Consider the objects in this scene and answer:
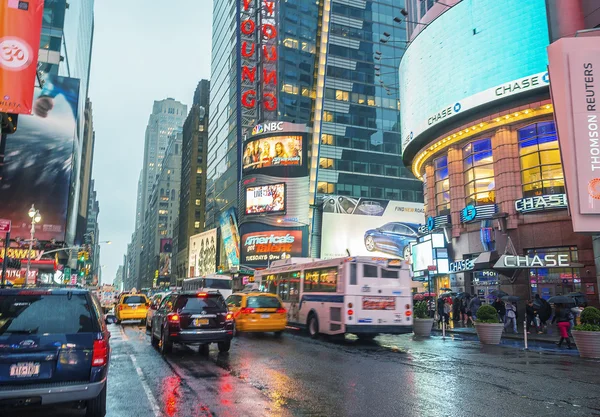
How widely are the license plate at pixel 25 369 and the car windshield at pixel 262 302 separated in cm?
1408

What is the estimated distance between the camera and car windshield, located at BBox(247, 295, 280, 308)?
65.9 feet

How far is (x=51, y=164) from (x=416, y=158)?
52153 mm

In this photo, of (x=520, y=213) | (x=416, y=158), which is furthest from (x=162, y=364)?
(x=416, y=158)

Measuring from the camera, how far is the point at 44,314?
6.63 metres

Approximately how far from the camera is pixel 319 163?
76875 millimetres

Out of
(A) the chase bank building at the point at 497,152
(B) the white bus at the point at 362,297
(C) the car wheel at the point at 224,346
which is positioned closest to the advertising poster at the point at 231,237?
(A) the chase bank building at the point at 497,152

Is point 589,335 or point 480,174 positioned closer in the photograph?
point 589,335

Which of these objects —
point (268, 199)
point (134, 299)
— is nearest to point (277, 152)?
point (268, 199)

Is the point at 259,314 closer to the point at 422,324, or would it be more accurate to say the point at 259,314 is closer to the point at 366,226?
the point at 422,324

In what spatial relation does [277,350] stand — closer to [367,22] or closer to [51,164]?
[51,164]

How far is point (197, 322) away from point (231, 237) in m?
63.1

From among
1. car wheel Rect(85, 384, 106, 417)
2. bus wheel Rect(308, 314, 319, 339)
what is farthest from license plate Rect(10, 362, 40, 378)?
bus wheel Rect(308, 314, 319, 339)

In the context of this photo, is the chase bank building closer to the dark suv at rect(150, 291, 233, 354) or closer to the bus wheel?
the bus wheel

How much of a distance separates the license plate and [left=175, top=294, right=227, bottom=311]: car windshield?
316 inches
